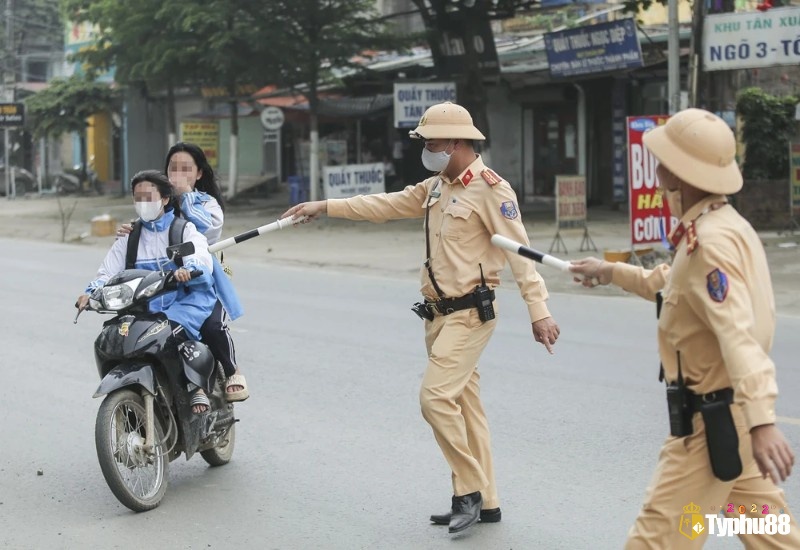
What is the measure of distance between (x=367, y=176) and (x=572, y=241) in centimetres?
681

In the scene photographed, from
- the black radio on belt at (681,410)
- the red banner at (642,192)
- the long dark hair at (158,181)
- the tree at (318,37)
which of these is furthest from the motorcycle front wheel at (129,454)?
the tree at (318,37)

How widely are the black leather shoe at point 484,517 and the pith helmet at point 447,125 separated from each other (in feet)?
5.61

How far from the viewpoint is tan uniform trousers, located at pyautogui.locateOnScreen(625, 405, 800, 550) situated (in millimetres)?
3523

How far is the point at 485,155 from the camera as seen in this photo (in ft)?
83.2

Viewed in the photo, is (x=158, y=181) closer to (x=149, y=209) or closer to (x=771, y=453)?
(x=149, y=209)

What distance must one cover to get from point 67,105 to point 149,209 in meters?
34.5

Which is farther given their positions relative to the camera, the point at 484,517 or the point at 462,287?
the point at 484,517

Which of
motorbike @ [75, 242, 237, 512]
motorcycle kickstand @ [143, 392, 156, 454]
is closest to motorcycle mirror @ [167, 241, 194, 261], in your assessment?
motorbike @ [75, 242, 237, 512]

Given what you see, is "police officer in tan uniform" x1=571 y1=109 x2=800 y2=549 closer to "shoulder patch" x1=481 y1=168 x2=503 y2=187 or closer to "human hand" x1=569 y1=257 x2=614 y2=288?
"human hand" x1=569 y1=257 x2=614 y2=288

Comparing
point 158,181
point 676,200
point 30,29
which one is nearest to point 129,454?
point 158,181

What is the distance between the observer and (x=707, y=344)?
354cm

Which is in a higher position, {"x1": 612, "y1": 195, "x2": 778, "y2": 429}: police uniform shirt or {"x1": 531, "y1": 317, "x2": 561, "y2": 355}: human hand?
{"x1": 612, "y1": 195, "x2": 778, "y2": 429}: police uniform shirt

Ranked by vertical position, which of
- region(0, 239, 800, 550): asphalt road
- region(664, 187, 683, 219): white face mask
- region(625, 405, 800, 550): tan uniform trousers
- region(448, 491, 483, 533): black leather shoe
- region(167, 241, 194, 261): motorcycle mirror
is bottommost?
region(0, 239, 800, 550): asphalt road

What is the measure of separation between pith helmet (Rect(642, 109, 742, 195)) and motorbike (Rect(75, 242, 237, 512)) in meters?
2.90
